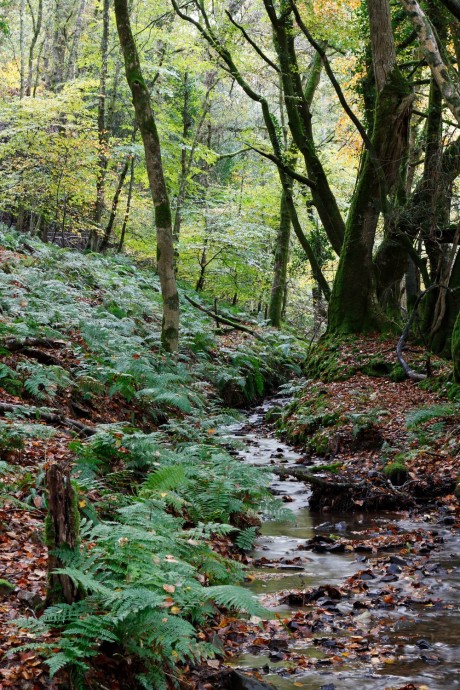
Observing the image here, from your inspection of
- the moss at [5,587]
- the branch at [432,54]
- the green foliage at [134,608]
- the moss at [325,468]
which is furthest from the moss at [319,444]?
the moss at [5,587]

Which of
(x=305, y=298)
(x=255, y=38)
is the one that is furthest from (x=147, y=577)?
(x=305, y=298)

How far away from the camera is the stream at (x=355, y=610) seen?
385 cm

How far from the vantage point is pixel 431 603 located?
4.91 meters

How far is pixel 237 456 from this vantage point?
35.2 feet

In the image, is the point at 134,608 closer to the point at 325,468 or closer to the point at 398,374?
the point at 325,468

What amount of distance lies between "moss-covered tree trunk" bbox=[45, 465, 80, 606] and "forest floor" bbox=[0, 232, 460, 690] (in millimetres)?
211

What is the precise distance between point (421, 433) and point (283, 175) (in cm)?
1103

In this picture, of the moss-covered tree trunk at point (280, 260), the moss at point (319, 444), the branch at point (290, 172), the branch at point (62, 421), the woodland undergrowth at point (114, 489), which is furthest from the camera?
the moss-covered tree trunk at point (280, 260)

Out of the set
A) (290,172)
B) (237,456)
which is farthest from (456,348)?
(290,172)

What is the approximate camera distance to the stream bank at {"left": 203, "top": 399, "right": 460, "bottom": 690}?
394 cm

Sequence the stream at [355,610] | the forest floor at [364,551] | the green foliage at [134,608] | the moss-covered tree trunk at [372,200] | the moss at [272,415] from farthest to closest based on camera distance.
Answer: the moss-covered tree trunk at [372,200] → the moss at [272,415] → the forest floor at [364,551] → the stream at [355,610] → the green foliage at [134,608]

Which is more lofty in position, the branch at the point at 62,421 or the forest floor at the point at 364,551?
the branch at the point at 62,421

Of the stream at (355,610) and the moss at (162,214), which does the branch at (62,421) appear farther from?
the moss at (162,214)

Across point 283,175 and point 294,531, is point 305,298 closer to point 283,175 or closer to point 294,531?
point 283,175
